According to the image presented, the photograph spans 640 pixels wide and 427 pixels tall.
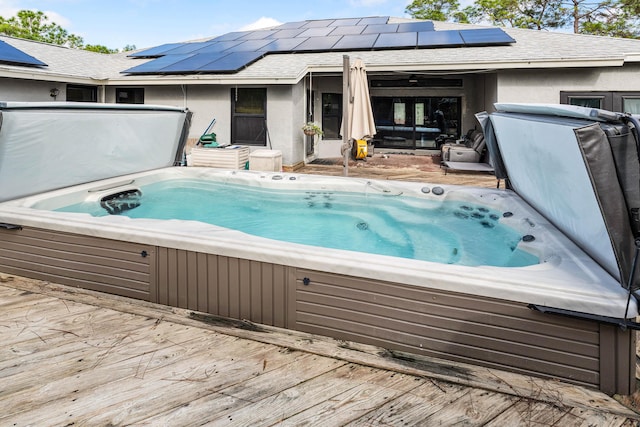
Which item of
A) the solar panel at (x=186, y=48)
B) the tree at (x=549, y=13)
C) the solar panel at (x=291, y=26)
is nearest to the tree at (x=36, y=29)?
the solar panel at (x=186, y=48)

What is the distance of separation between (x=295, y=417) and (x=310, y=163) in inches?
336

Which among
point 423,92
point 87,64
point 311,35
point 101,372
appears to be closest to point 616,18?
point 423,92

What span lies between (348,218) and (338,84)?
7006 mm

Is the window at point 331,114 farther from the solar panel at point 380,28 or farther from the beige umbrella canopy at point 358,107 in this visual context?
the beige umbrella canopy at point 358,107

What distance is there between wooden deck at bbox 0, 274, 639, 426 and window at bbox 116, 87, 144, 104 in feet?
28.4

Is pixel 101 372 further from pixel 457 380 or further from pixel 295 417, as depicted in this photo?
pixel 457 380

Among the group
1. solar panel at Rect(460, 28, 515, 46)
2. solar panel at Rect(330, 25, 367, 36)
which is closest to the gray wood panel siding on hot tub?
solar panel at Rect(460, 28, 515, 46)

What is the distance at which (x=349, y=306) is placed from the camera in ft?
7.48

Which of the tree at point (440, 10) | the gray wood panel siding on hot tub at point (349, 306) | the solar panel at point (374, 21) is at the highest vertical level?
the tree at point (440, 10)

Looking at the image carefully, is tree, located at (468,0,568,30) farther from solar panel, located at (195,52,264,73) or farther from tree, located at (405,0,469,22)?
solar panel, located at (195,52,264,73)

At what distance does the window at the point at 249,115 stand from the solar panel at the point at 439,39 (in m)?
3.93

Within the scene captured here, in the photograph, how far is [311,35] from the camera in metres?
11.8

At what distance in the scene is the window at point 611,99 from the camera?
7738 millimetres

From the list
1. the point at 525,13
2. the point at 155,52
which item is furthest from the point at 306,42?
the point at 525,13
